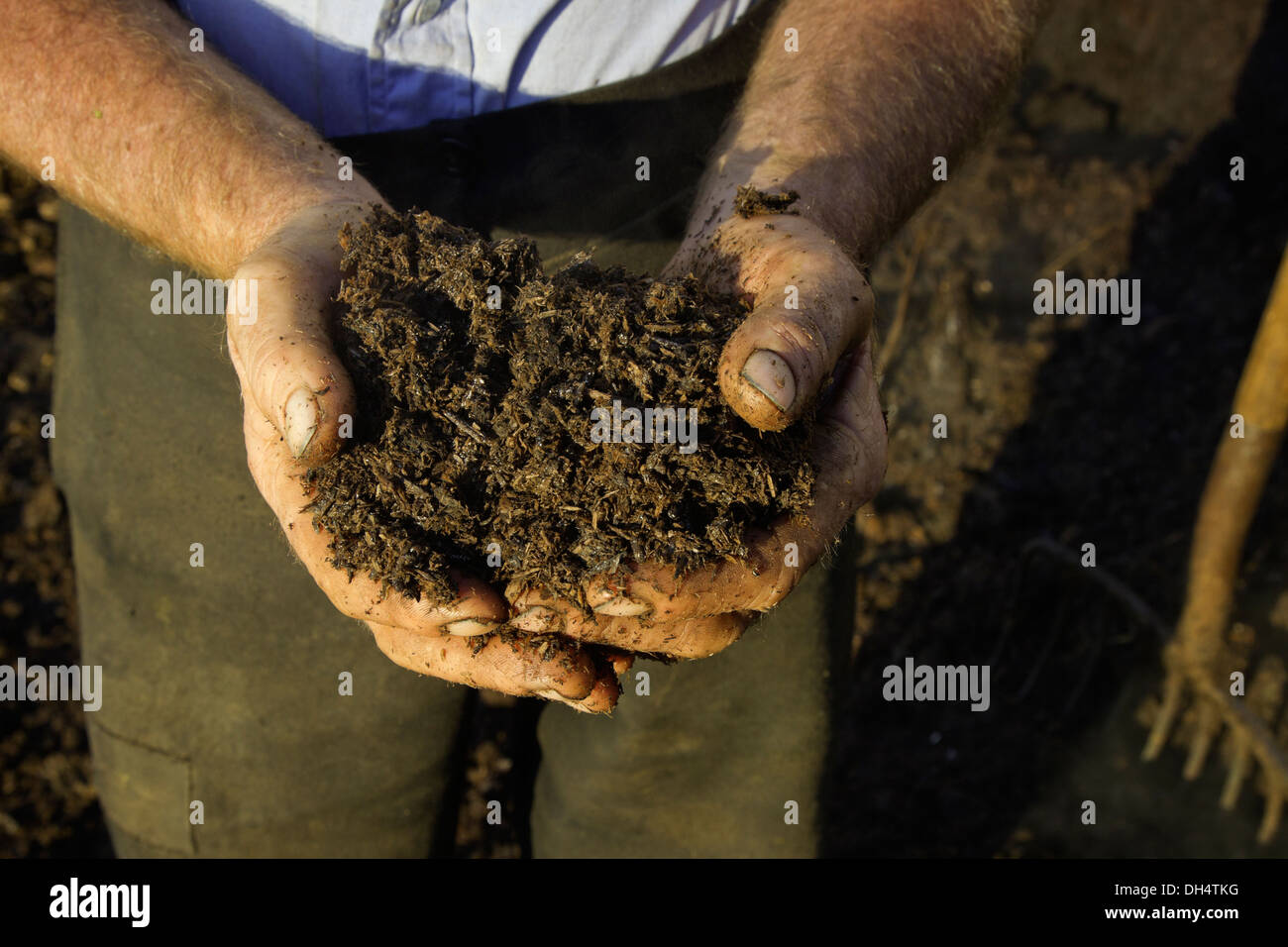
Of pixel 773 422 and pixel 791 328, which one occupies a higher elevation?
pixel 791 328

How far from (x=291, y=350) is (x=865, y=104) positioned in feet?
4.03

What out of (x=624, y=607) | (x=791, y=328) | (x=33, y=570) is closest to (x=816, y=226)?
(x=791, y=328)

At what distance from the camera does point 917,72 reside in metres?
2.04

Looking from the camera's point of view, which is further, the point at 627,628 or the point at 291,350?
the point at 627,628

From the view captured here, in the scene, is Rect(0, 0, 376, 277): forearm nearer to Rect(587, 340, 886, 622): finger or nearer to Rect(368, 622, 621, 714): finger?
Rect(368, 622, 621, 714): finger

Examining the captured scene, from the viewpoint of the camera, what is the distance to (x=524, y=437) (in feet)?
4.99

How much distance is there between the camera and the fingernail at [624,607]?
57.7 inches

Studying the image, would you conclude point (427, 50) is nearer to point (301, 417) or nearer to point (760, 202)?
point (760, 202)

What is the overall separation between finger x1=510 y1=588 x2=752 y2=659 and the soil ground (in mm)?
742

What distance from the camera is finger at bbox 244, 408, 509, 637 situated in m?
1.47

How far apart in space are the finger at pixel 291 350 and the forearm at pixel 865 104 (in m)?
0.74

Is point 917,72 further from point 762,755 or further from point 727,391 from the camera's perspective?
point 762,755

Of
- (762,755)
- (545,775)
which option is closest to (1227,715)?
(762,755)

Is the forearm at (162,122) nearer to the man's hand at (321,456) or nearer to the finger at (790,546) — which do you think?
the man's hand at (321,456)
